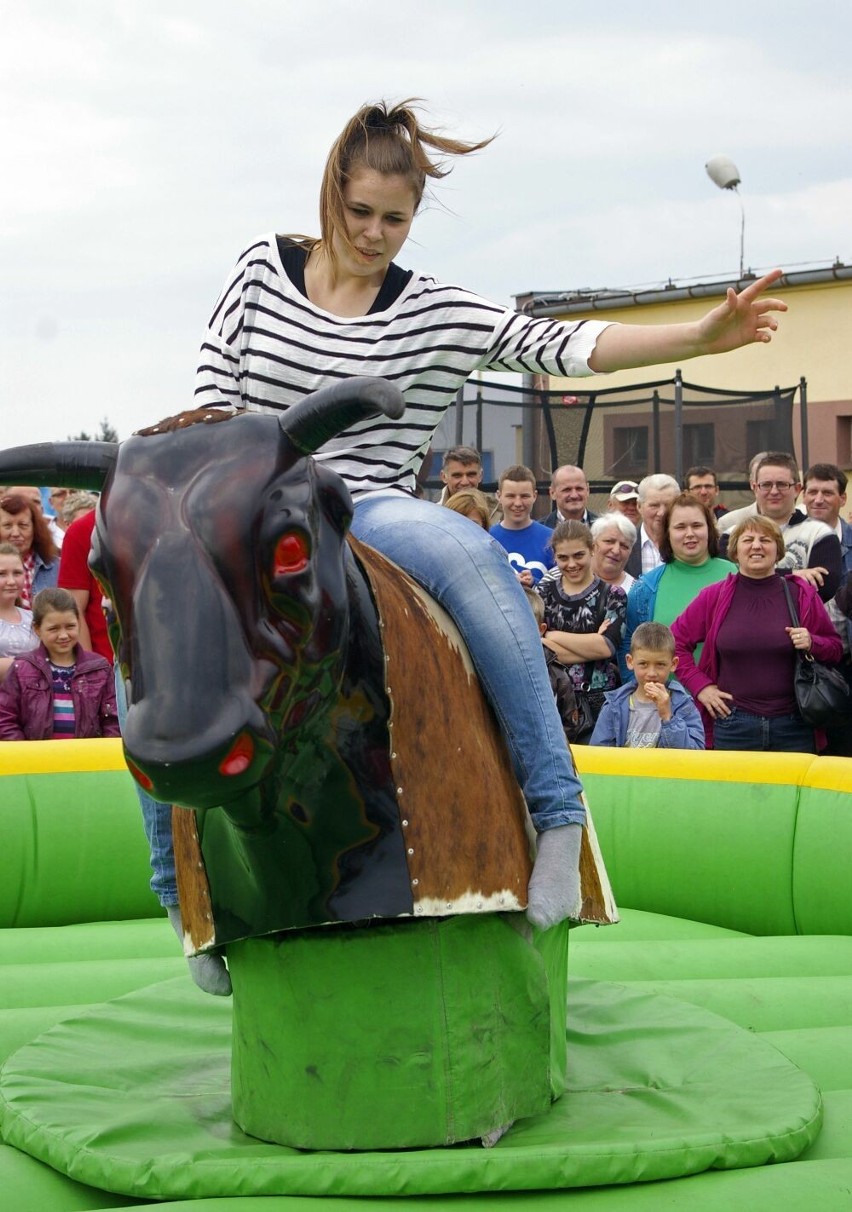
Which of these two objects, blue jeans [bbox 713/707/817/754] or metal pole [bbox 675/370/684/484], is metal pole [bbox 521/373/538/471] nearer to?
metal pole [bbox 675/370/684/484]

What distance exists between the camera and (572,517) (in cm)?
750

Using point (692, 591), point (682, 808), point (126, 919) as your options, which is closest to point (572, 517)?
point (692, 591)

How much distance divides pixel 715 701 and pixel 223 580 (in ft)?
13.2

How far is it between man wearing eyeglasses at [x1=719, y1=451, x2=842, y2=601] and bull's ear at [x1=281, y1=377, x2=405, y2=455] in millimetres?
4521

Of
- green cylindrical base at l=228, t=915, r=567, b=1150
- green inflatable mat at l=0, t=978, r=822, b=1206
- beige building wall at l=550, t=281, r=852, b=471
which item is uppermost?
beige building wall at l=550, t=281, r=852, b=471

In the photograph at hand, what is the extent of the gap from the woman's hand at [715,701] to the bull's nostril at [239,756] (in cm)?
400

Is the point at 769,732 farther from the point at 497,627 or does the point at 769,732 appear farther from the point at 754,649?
the point at 497,627

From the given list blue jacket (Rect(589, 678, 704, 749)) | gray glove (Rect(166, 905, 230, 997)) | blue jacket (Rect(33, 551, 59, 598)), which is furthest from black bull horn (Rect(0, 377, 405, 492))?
blue jacket (Rect(33, 551, 59, 598))

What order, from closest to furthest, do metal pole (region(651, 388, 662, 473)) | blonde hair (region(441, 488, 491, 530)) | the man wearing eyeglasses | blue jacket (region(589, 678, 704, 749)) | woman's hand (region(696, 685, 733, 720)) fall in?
1. blue jacket (region(589, 678, 704, 749))
2. woman's hand (region(696, 685, 733, 720))
3. blonde hair (region(441, 488, 491, 530))
4. the man wearing eyeglasses
5. metal pole (region(651, 388, 662, 473))

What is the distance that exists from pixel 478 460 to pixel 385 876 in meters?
5.07

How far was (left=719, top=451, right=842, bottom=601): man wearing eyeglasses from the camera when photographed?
21.1ft

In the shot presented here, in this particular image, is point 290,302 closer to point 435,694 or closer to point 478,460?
point 435,694

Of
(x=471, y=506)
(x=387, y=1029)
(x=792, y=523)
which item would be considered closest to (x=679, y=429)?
(x=792, y=523)

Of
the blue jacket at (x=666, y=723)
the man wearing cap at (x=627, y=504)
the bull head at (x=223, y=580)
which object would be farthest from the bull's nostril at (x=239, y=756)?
the man wearing cap at (x=627, y=504)
